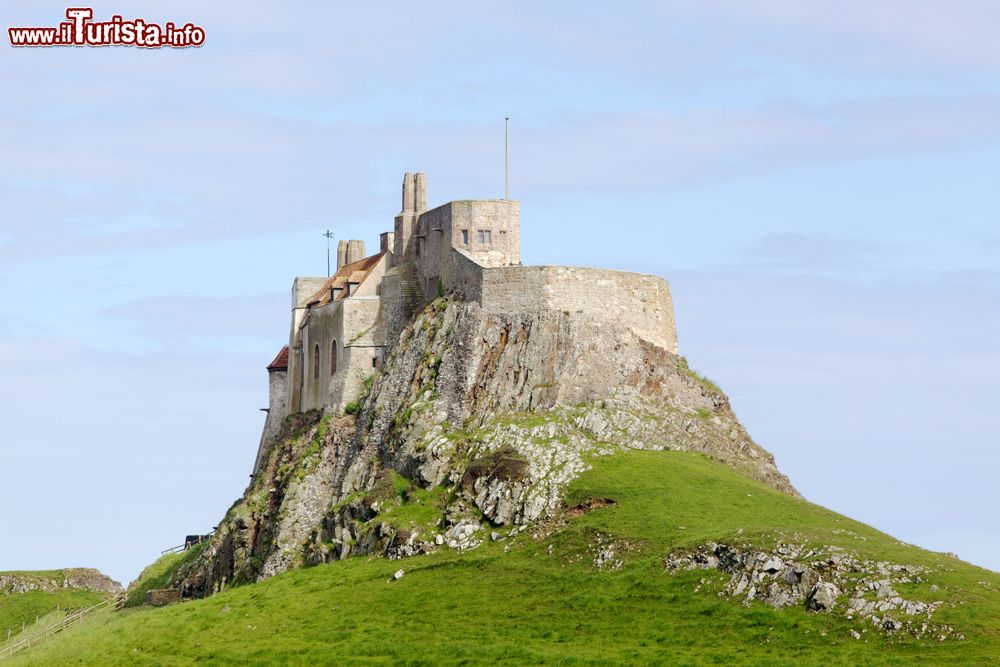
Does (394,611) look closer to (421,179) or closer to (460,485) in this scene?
(460,485)

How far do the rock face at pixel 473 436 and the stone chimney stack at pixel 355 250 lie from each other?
20980mm

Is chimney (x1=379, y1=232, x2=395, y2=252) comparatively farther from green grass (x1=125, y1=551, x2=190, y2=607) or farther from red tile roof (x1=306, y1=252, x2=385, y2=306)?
green grass (x1=125, y1=551, x2=190, y2=607)

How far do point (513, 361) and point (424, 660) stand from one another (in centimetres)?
3038

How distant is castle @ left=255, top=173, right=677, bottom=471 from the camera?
122500 mm

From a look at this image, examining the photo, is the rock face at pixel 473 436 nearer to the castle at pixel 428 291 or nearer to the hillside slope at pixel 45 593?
the castle at pixel 428 291

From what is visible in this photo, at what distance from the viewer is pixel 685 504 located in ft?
351

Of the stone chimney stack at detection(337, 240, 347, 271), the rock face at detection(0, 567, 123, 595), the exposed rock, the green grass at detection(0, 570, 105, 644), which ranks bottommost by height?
the exposed rock

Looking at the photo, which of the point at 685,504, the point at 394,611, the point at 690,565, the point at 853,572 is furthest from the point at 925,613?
the point at 394,611

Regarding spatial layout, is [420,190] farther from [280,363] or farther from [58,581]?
[58,581]

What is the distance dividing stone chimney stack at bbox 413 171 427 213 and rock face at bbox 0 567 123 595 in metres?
41.4

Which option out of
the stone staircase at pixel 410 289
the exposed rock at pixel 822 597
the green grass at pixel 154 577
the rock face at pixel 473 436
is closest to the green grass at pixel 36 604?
the green grass at pixel 154 577

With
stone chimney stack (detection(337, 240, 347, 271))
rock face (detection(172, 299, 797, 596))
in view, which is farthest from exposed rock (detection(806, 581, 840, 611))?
stone chimney stack (detection(337, 240, 347, 271))

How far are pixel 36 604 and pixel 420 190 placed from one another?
44.1 meters

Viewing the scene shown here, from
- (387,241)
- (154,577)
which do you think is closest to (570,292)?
(387,241)
